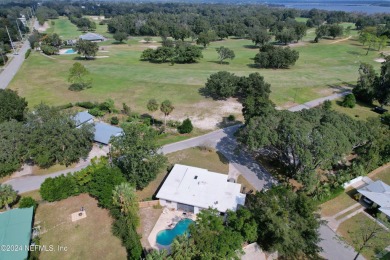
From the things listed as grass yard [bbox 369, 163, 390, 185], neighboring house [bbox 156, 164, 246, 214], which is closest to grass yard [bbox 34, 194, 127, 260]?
neighboring house [bbox 156, 164, 246, 214]

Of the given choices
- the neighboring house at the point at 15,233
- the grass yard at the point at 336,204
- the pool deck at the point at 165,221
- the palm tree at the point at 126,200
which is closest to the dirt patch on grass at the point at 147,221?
the pool deck at the point at 165,221

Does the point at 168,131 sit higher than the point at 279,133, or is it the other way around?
the point at 279,133

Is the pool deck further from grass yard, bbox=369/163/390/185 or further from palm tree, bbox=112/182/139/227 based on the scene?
grass yard, bbox=369/163/390/185

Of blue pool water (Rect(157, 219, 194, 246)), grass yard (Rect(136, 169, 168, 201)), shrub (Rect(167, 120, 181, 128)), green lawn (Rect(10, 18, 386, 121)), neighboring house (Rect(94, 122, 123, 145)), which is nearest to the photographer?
blue pool water (Rect(157, 219, 194, 246))

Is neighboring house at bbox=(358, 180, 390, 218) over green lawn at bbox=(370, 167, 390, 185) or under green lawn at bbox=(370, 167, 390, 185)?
over

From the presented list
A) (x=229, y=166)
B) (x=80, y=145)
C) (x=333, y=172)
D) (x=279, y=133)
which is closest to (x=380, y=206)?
(x=333, y=172)

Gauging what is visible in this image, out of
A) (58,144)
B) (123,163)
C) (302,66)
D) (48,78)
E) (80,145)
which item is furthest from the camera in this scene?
(302,66)

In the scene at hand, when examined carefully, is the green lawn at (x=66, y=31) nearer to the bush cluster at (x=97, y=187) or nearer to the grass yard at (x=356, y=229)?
the bush cluster at (x=97, y=187)

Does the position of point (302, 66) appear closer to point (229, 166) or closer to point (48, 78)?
point (229, 166)
